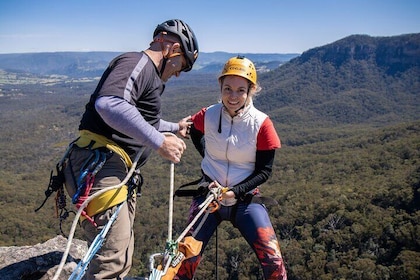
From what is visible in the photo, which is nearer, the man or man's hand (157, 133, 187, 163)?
the man

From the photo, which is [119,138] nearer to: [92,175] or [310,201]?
[92,175]

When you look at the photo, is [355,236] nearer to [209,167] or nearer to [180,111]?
[209,167]

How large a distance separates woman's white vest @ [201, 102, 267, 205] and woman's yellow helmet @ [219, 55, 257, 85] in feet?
0.86

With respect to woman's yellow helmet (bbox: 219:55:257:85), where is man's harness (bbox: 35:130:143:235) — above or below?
below

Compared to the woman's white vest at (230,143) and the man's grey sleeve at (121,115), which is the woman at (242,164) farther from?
the man's grey sleeve at (121,115)

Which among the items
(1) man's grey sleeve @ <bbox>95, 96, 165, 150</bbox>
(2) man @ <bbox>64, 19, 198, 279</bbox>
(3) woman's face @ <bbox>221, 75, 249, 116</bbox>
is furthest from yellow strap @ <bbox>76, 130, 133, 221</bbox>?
(3) woman's face @ <bbox>221, 75, 249, 116</bbox>

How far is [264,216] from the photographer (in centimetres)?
311

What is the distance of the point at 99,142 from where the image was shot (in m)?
2.54

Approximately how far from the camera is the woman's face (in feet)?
10.1

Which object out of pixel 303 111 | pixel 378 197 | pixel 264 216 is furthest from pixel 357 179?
pixel 303 111

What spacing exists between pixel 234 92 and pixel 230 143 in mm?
445

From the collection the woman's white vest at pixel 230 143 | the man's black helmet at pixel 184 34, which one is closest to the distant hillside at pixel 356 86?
the woman's white vest at pixel 230 143

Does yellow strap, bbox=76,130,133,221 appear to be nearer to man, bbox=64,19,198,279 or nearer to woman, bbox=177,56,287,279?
man, bbox=64,19,198,279

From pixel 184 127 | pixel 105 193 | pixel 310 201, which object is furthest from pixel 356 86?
pixel 105 193
